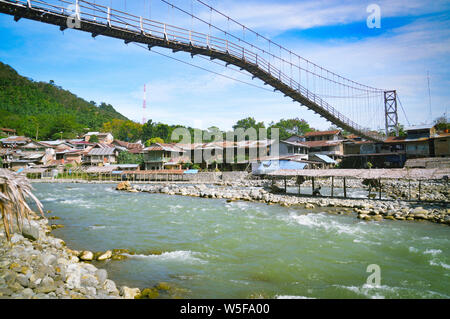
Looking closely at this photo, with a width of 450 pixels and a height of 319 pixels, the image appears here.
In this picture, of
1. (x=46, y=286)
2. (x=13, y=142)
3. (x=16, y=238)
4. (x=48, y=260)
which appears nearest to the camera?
(x=46, y=286)

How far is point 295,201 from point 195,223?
24.6ft

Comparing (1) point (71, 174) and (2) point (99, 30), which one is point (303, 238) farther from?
(1) point (71, 174)

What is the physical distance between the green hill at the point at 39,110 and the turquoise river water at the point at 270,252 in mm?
55041

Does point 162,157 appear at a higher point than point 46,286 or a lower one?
higher

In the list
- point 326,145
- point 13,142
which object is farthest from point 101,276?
point 13,142

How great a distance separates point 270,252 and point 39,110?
78543 mm

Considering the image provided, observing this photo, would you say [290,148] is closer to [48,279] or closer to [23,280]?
[48,279]

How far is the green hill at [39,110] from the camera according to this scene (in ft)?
184

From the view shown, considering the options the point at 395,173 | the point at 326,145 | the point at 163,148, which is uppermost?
the point at 326,145

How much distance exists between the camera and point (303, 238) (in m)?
8.44

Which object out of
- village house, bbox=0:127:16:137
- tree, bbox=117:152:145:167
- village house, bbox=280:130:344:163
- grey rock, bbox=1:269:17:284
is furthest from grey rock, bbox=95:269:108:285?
village house, bbox=0:127:16:137

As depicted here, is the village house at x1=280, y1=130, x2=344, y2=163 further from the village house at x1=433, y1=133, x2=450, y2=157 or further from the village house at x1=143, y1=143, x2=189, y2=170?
the village house at x1=143, y1=143, x2=189, y2=170

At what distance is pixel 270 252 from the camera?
7.12 metres

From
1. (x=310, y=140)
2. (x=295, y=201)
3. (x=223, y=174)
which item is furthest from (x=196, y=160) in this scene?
(x=295, y=201)
